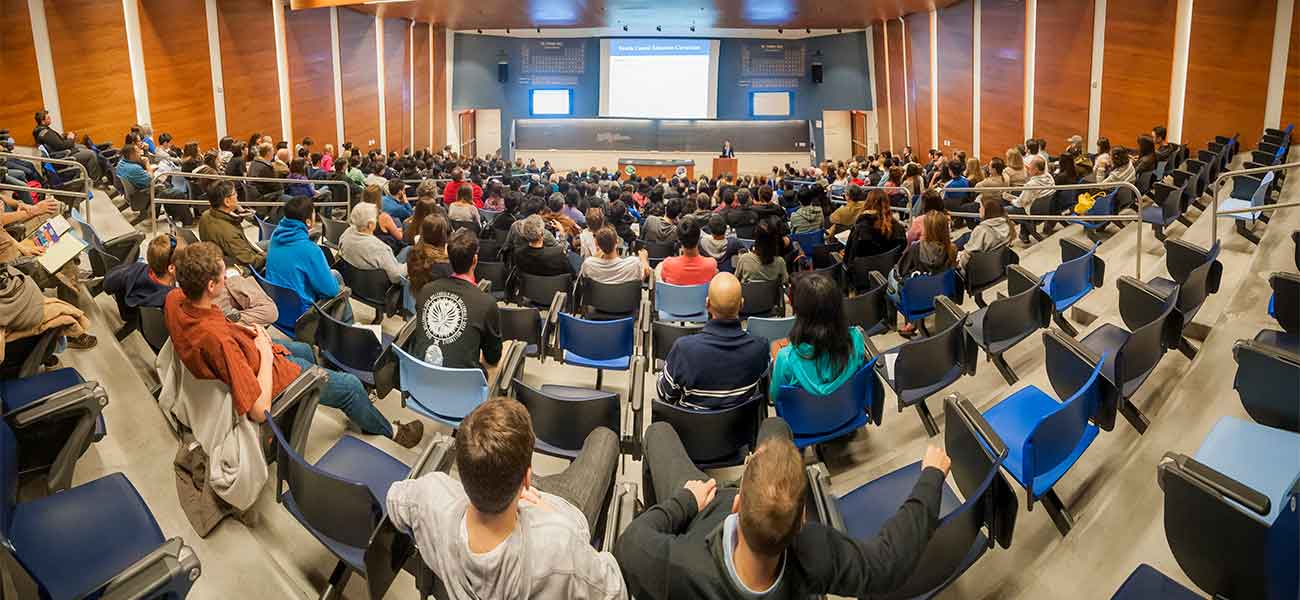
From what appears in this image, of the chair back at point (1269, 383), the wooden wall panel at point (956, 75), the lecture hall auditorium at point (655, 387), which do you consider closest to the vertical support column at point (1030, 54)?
the wooden wall panel at point (956, 75)

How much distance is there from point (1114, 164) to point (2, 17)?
14252 mm

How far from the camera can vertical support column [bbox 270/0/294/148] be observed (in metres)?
14.8

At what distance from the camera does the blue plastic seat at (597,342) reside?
459 centimetres

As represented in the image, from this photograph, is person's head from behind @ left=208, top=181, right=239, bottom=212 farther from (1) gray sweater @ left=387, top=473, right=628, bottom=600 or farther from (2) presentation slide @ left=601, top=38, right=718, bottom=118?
Answer: (2) presentation slide @ left=601, top=38, right=718, bottom=118

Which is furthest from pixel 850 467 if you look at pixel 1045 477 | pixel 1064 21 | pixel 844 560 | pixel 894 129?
pixel 894 129

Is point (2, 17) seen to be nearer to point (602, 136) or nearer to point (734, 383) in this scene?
point (734, 383)

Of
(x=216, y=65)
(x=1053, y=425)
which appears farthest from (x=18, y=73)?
(x=1053, y=425)

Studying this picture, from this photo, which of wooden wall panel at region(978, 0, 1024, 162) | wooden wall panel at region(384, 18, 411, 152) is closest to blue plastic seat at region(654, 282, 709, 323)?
wooden wall panel at region(978, 0, 1024, 162)

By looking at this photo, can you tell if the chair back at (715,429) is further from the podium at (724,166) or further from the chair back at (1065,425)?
the podium at (724,166)

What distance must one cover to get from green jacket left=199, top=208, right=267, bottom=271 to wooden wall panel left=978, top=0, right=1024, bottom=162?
13.5 metres

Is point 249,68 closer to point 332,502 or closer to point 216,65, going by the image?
point 216,65

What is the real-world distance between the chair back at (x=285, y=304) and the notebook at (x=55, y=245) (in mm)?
952

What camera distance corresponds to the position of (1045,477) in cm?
282

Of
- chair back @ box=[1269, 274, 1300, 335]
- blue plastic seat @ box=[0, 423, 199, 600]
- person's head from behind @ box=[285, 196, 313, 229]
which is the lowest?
blue plastic seat @ box=[0, 423, 199, 600]
